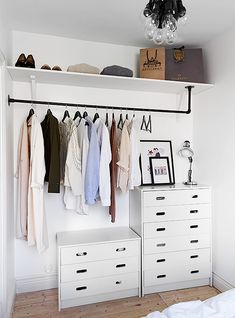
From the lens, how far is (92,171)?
2260 millimetres

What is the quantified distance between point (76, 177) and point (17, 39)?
4.79ft

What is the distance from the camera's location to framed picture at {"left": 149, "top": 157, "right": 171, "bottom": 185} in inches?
112

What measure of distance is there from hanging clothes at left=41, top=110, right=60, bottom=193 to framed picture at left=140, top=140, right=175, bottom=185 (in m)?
0.99

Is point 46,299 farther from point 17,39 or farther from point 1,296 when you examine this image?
point 17,39

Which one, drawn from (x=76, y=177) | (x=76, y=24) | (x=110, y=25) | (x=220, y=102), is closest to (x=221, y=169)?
(x=220, y=102)

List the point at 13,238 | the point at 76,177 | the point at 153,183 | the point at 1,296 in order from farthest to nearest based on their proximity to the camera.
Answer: the point at 153,183 < the point at 13,238 < the point at 76,177 < the point at 1,296

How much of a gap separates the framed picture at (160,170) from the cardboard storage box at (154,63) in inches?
34.8

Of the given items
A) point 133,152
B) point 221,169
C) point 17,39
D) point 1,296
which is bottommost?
point 1,296

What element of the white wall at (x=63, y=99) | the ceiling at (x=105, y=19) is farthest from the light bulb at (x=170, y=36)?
the white wall at (x=63, y=99)

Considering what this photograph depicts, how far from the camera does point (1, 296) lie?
1.84m

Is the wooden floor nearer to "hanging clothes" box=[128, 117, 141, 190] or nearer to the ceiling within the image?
"hanging clothes" box=[128, 117, 141, 190]

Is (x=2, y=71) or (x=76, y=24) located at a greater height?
(x=76, y=24)

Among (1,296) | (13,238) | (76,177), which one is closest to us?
(1,296)

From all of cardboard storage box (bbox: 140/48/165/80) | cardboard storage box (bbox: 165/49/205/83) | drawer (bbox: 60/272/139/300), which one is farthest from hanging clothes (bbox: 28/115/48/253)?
cardboard storage box (bbox: 165/49/205/83)
